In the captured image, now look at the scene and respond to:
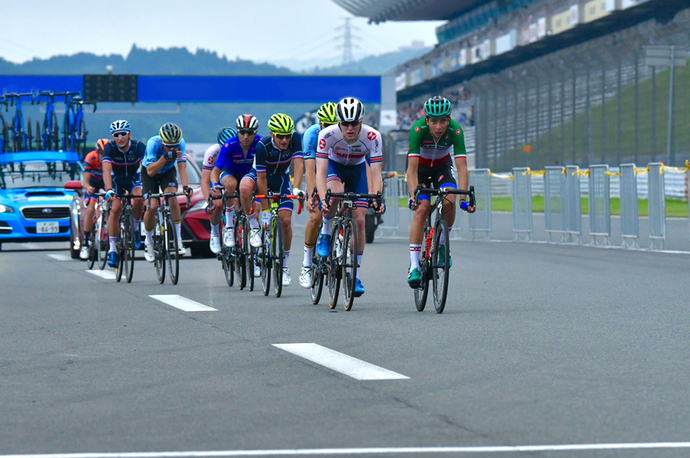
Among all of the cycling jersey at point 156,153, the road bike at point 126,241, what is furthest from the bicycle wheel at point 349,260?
the road bike at point 126,241

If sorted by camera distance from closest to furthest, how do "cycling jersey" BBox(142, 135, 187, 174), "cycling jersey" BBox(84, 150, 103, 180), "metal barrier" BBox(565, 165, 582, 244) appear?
1. "cycling jersey" BBox(142, 135, 187, 174)
2. "cycling jersey" BBox(84, 150, 103, 180)
3. "metal barrier" BBox(565, 165, 582, 244)

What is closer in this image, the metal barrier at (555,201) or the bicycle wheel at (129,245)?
the bicycle wheel at (129,245)

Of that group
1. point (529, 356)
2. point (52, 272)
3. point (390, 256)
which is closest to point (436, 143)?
point (529, 356)

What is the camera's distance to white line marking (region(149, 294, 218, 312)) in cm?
1073

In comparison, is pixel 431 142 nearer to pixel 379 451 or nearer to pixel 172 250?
pixel 172 250

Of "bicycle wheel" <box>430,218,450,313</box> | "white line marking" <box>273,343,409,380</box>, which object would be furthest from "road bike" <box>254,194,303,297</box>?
"white line marking" <box>273,343,409,380</box>

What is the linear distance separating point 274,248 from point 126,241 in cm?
311

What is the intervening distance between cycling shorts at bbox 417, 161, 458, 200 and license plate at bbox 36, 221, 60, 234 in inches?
478

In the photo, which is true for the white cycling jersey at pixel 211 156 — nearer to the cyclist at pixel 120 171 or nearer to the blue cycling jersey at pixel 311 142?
the cyclist at pixel 120 171

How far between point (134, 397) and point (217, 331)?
2878mm

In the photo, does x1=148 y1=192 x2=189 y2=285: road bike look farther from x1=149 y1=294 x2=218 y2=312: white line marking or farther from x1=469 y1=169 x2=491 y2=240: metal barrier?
x1=469 y1=169 x2=491 y2=240: metal barrier

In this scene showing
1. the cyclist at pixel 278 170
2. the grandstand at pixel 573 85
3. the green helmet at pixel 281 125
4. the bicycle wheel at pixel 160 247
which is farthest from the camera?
the grandstand at pixel 573 85

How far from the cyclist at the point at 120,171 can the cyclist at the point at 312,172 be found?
3.87 metres

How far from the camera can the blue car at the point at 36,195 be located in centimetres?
2142
